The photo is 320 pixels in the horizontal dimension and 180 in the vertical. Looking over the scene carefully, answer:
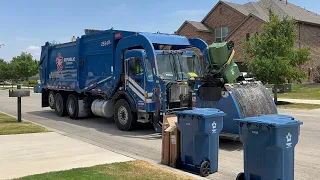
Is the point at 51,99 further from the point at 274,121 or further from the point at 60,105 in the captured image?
the point at 274,121

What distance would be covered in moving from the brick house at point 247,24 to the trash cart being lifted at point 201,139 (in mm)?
30966

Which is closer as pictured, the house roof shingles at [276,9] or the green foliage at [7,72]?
the house roof shingles at [276,9]

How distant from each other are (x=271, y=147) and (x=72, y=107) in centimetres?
1145

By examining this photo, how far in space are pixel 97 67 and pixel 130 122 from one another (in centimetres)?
301

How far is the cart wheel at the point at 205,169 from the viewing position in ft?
21.0

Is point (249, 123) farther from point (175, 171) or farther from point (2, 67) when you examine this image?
point (2, 67)

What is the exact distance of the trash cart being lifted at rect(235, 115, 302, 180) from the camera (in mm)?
5023

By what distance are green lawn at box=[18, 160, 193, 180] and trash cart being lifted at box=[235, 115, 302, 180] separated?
1.26 metres

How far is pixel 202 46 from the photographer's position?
12609 mm

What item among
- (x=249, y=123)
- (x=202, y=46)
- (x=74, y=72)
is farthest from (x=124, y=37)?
(x=249, y=123)

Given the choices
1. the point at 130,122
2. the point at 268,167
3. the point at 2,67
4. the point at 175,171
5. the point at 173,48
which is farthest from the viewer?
the point at 2,67

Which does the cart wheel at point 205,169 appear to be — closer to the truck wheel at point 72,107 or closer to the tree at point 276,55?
the truck wheel at point 72,107

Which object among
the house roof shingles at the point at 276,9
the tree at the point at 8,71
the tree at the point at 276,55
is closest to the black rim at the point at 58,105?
the tree at the point at 276,55

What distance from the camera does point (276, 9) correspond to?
136 feet
